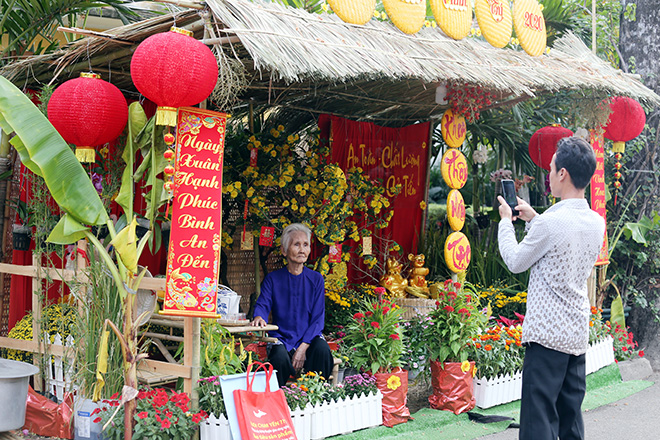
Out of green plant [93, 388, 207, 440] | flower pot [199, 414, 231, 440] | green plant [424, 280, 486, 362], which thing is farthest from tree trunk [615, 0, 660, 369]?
green plant [93, 388, 207, 440]

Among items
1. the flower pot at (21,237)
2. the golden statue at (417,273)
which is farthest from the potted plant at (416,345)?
the flower pot at (21,237)

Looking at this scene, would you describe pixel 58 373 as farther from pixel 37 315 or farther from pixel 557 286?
pixel 557 286

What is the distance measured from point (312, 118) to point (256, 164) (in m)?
1.47

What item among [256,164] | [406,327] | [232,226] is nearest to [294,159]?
[256,164]

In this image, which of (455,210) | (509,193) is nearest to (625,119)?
(455,210)

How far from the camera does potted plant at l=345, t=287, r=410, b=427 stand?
212 inches

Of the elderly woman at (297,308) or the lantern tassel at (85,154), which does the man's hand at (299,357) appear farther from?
the lantern tassel at (85,154)

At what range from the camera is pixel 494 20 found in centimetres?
642

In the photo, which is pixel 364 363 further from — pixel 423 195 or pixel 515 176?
pixel 515 176

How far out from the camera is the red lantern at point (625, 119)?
7668 mm

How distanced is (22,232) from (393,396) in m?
3.36

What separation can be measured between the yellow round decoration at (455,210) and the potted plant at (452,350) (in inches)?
29.8

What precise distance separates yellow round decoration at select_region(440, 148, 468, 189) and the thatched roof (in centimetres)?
72

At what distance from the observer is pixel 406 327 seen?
21.3 ft
